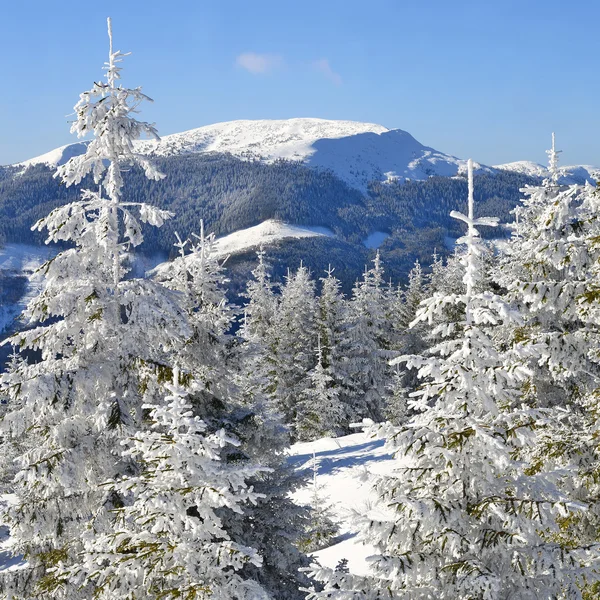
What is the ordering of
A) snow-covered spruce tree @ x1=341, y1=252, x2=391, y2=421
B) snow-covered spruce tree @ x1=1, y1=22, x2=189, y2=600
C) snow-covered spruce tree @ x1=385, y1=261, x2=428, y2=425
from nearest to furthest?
1. snow-covered spruce tree @ x1=1, y1=22, x2=189, y2=600
2. snow-covered spruce tree @ x1=341, y1=252, x2=391, y2=421
3. snow-covered spruce tree @ x1=385, y1=261, x2=428, y2=425

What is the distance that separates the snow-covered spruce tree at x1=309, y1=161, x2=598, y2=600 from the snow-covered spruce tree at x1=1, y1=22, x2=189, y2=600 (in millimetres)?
4420

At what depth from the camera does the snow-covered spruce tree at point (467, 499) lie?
6109 millimetres

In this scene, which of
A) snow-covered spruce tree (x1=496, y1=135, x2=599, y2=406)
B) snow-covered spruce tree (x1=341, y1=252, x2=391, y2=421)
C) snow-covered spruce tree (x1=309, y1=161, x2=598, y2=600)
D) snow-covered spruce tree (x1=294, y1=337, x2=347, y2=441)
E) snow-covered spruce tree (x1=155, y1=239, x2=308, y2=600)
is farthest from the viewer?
snow-covered spruce tree (x1=341, y1=252, x2=391, y2=421)

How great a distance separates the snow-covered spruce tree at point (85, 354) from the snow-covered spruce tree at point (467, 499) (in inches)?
174

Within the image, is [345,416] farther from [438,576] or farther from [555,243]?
[438,576]

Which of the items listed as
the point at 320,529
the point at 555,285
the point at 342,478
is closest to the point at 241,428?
the point at 555,285

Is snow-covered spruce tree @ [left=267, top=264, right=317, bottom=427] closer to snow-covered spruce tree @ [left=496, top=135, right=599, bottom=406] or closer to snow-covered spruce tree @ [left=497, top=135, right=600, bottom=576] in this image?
snow-covered spruce tree @ [left=496, top=135, right=599, bottom=406]

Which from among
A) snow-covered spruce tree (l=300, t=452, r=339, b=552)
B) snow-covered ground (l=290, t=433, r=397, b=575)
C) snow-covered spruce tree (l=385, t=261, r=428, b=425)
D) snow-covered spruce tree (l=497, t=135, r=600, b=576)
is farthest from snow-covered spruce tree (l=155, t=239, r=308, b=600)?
snow-covered spruce tree (l=385, t=261, r=428, b=425)

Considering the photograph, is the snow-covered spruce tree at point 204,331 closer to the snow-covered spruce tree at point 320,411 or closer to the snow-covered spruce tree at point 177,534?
the snow-covered spruce tree at point 177,534

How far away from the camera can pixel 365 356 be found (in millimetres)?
39188

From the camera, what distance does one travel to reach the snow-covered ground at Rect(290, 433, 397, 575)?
18.4m

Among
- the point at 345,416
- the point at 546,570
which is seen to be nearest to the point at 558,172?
the point at 546,570

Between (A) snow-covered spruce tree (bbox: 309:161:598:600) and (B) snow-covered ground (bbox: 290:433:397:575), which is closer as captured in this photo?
(A) snow-covered spruce tree (bbox: 309:161:598:600)

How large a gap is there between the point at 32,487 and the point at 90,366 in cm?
216
